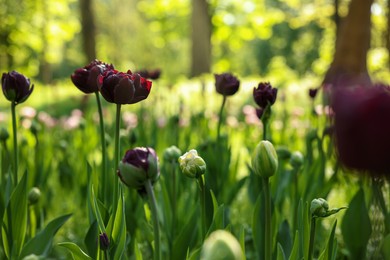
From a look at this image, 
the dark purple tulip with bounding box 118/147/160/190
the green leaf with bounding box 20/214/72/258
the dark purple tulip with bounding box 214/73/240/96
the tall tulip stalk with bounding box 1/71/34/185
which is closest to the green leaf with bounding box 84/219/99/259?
the green leaf with bounding box 20/214/72/258

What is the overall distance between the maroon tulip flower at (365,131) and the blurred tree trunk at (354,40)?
23.4 feet

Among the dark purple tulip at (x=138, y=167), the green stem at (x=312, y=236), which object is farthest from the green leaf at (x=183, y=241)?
the dark purple tulip at (x=138, y=167)

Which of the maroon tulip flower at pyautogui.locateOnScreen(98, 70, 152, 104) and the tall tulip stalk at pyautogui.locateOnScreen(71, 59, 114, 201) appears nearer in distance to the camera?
the maroon tulip flower at pyautogui.locateOnScreen(98, 70, 152, 104)

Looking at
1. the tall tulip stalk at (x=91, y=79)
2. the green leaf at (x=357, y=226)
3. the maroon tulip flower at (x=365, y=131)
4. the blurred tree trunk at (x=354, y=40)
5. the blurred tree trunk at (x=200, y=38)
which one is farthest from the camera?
the blurred tree trunk at (x=200, y=38)

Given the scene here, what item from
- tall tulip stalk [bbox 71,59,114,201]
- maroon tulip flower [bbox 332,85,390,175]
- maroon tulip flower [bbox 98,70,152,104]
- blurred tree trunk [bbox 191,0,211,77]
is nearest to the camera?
maroon tulip flower [bbox 332,85,390,175]

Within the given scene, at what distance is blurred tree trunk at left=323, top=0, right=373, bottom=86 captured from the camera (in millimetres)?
7547

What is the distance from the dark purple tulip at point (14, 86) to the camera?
1.14 metres

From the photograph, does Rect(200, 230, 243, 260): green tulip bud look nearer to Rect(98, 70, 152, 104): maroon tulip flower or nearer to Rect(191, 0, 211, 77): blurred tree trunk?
Rect(98, 70, 152, 104): maroon tulip flower

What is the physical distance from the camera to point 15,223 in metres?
1.24

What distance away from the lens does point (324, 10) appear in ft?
46.0

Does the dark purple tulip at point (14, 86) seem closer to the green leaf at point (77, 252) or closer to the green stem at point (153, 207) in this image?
the green leaf at point (77, 252)

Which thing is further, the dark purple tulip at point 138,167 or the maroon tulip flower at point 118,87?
the maroon tulip flower at point 118,87

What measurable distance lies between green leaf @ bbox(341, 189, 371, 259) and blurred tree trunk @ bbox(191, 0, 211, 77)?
1018 centimetres

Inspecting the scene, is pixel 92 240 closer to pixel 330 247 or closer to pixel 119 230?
pixel 119 230
